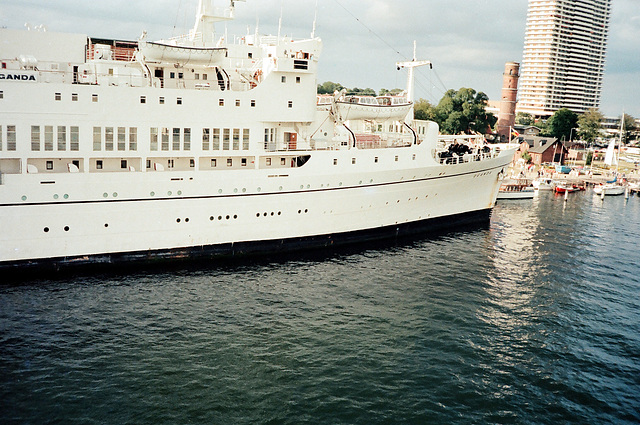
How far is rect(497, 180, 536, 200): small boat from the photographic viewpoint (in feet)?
174

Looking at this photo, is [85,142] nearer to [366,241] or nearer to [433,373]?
[366,241]

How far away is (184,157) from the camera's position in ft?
89.1

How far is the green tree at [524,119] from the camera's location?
144 metres

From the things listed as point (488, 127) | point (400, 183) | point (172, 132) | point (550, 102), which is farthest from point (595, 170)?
point (550, 102)

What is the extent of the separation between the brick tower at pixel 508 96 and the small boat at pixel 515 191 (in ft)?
150

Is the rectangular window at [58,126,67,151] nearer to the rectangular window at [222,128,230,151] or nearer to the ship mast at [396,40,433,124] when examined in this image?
the rectangular window at [222,128,230,151]

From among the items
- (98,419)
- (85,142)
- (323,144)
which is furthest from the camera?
(323,144)

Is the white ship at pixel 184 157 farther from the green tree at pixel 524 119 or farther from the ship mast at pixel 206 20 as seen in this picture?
the green tree at pixel 524 119

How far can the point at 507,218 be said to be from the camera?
42719 mm

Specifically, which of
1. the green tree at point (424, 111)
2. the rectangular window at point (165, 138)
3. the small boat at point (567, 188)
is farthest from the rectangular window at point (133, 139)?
the green tree at point (424, 111)

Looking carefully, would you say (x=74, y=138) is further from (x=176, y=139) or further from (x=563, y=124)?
(x=563, y=124)

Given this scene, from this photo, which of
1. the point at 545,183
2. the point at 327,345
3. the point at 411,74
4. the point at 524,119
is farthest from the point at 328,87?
the point at 327,345

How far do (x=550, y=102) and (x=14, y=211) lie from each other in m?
159

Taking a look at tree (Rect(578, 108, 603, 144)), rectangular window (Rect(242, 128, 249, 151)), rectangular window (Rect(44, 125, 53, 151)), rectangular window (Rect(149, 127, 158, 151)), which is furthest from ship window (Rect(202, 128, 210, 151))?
tree (Rect(578, 108, 603, 144))
